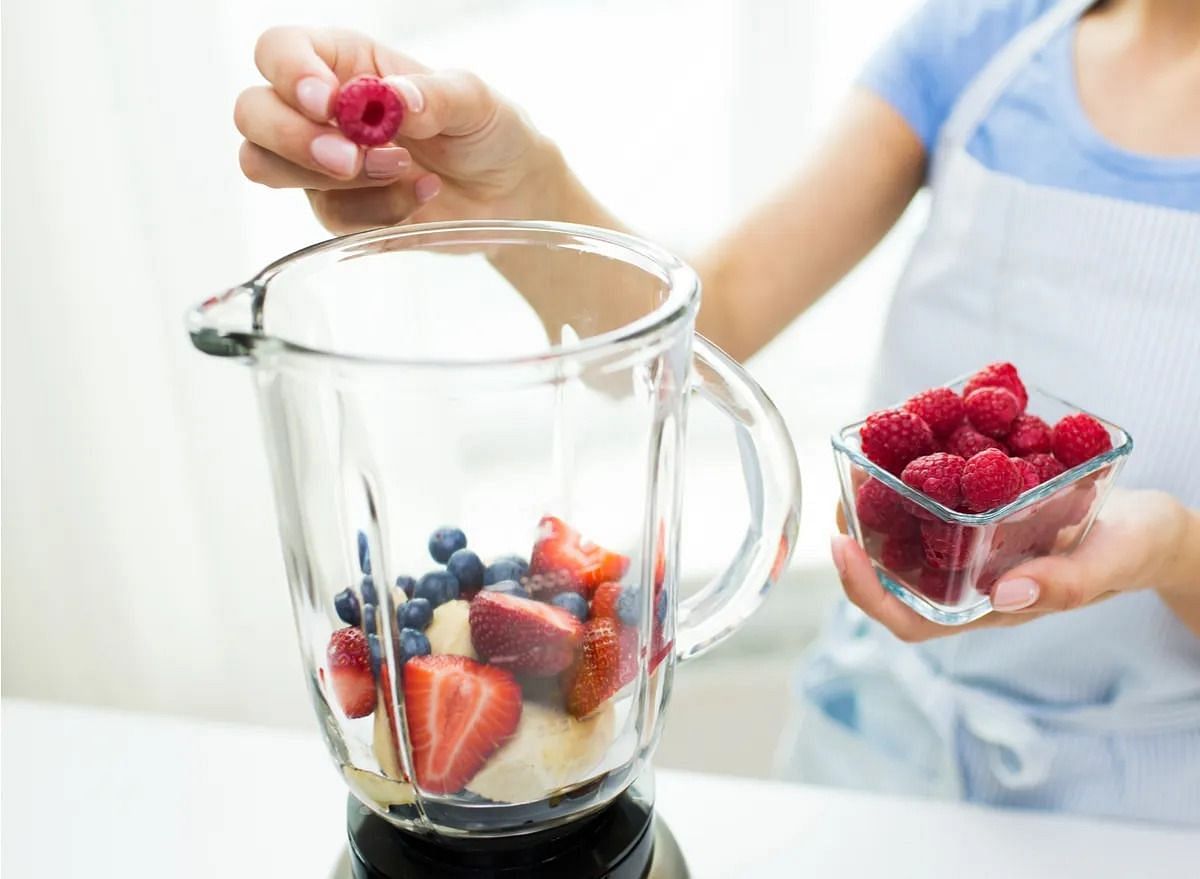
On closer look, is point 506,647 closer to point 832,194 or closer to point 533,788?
point 533,788

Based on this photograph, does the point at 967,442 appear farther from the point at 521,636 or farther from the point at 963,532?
the point at 521,636

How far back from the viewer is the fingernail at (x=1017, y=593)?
1.77 ft

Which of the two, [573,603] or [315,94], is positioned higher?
[315,94]

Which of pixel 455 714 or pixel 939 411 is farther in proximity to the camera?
pixel 939 411

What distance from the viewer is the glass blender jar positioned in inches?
16.3

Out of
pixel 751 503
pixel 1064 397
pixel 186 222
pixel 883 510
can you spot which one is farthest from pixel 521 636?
pixel 186 222

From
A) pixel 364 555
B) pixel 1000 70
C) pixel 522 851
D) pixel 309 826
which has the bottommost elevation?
pixel 309 826

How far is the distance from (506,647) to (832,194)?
51cm

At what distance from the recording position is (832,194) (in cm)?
83

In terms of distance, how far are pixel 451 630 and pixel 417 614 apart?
0.01 metres

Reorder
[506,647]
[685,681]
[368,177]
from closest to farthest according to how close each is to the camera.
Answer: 1. [506,647]
2. [368,177]
3. [685,681]

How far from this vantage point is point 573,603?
0.44 meters

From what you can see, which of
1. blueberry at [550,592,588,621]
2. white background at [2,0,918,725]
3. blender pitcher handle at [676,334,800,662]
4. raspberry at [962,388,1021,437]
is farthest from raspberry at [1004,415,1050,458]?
white background at [2,0,918,725]

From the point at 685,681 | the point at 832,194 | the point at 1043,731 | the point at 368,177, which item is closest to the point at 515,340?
the point at 368,177
